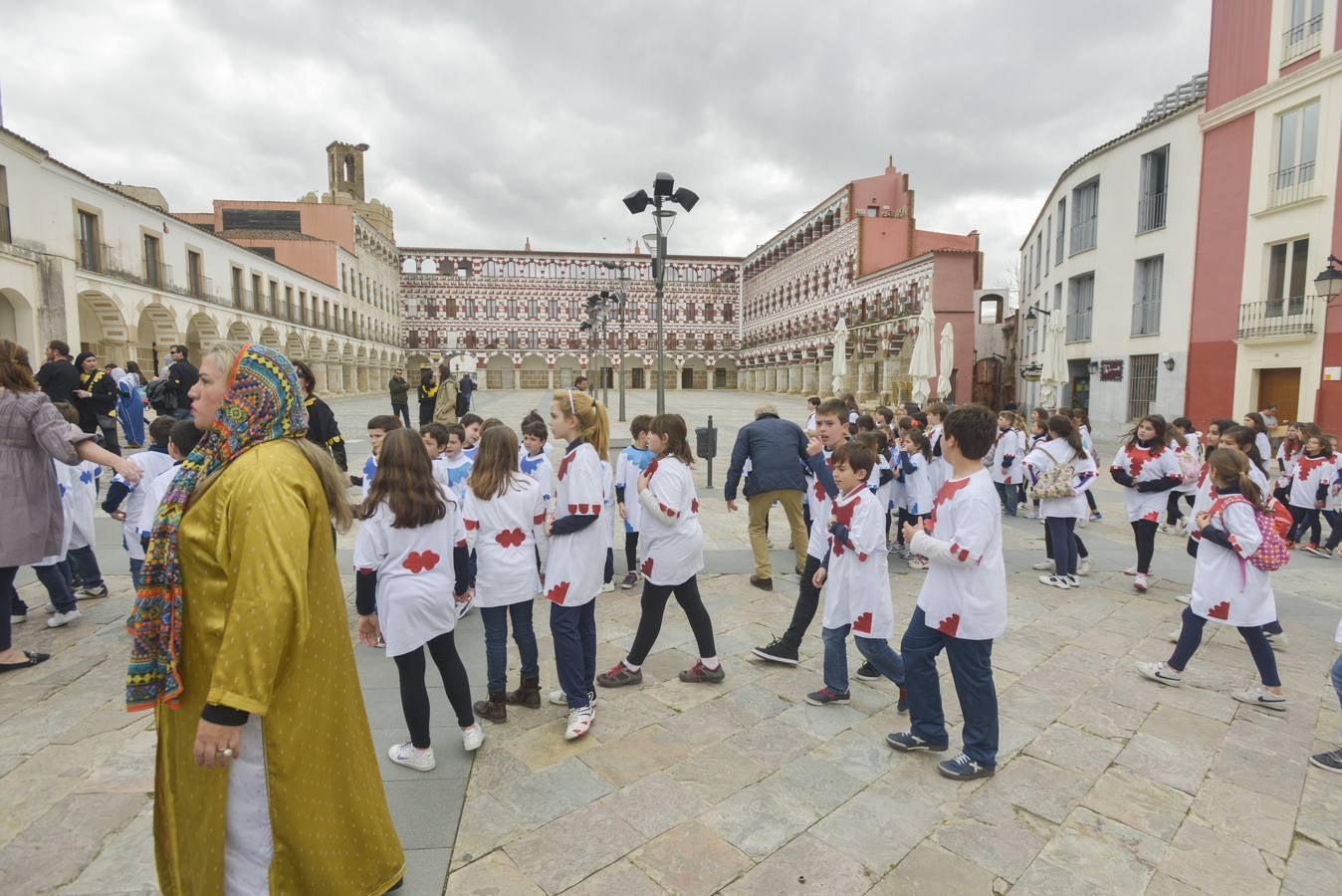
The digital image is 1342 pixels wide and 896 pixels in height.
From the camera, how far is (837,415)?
5102 millimetres

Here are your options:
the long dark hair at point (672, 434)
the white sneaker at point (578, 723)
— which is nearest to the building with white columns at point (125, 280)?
the long dark hair at point (672, 434)

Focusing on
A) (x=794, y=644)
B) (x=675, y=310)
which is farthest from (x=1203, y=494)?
(x=675, y=310)

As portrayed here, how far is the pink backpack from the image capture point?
13.0 feet

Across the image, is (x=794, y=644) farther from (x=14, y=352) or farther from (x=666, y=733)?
(x=14, y=352)

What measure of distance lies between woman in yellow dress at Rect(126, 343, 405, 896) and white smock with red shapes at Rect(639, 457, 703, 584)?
6.84ft

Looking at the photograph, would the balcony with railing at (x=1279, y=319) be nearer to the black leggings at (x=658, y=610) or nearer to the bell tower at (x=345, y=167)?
the black leggings at (x=658, y=610)

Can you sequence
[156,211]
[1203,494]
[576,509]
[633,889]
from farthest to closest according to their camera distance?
[156,211], [1203,494], [576,509], [633,889]

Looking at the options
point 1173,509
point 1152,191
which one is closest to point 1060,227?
point 1152,191

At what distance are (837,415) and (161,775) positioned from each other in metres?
4.38

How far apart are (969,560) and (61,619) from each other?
6346 millimetres

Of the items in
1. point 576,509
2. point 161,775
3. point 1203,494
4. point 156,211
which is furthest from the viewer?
point 156,211

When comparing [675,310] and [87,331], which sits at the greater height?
[675,310]

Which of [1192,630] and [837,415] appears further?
[837,415]

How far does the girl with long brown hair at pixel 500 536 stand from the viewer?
11.7ft
